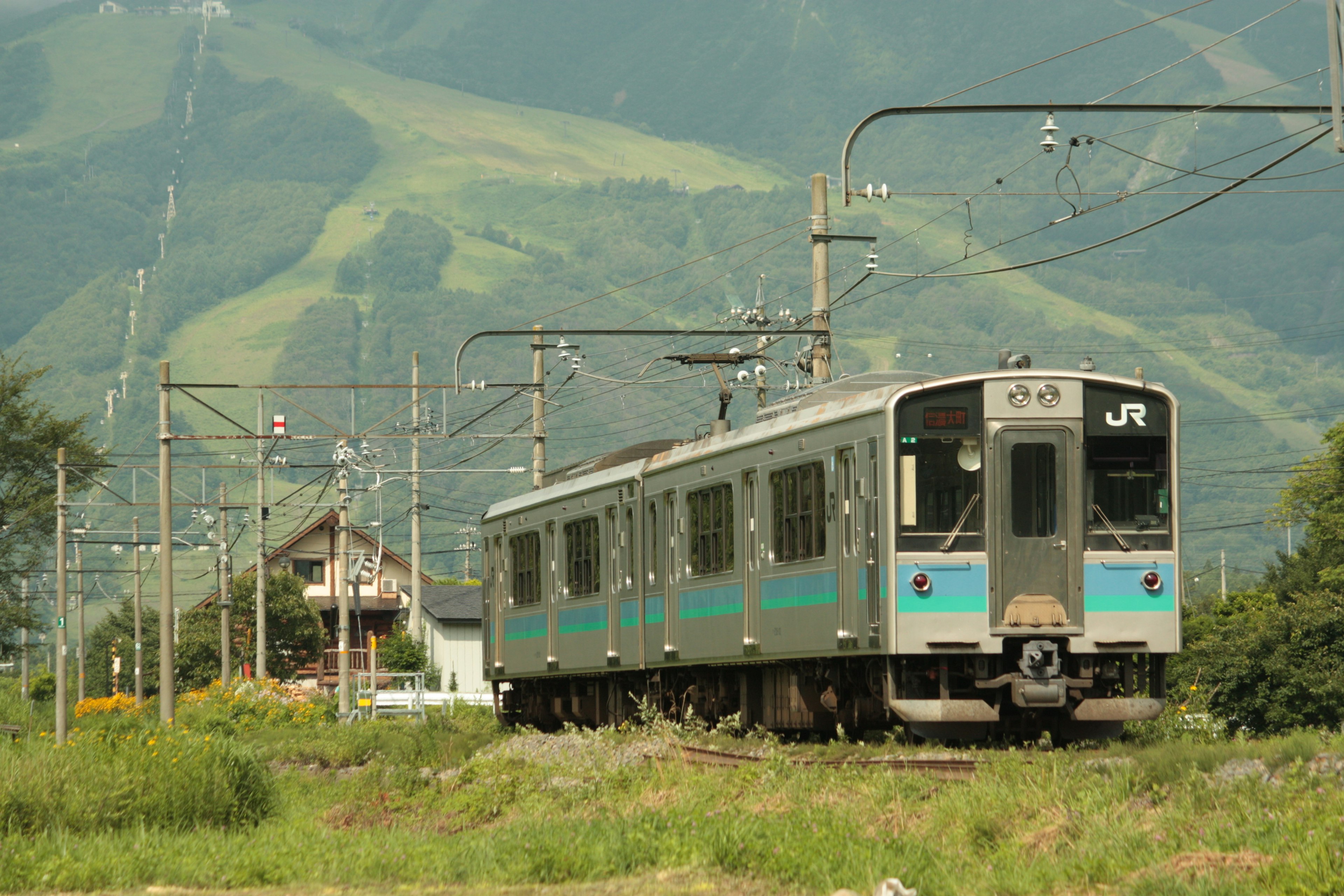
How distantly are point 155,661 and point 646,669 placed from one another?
61412mm

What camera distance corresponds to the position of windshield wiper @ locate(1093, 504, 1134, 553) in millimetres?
15328

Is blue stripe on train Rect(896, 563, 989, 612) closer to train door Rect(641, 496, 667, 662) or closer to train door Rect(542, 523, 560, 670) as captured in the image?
A: train door Rect(641, 496, 667, 662)

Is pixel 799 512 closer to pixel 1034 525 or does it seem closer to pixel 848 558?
pixel 848 558

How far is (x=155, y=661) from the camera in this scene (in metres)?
78.5

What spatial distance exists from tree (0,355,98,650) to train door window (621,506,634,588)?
35031 millimetres

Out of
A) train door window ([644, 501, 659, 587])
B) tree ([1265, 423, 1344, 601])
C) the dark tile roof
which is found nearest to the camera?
train door window ([644, 501, 659, 587])

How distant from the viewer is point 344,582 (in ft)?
120

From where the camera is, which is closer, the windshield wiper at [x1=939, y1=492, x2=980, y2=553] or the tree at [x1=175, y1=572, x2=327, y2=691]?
the windshield wiper at [x1=939, y1=492, x2=980, y2=553]

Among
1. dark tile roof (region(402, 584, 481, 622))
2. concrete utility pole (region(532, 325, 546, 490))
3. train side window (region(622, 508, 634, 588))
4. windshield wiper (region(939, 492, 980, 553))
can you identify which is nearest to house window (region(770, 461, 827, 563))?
windshield wiper (region(939, 492, 980, 553))

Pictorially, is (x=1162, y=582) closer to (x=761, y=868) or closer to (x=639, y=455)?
(x=761, y=868)

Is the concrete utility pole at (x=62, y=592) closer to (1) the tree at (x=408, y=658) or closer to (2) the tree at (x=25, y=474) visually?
(2) the tree at (x=25, y=474)

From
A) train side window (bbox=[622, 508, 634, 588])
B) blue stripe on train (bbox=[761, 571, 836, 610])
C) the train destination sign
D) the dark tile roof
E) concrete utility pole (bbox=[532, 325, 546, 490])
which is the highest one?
concrete utility pole (bbox=[532, 325, 546, 490])

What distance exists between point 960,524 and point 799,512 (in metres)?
2.12

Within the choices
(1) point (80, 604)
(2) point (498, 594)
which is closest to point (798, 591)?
(2) point (498, 594)
